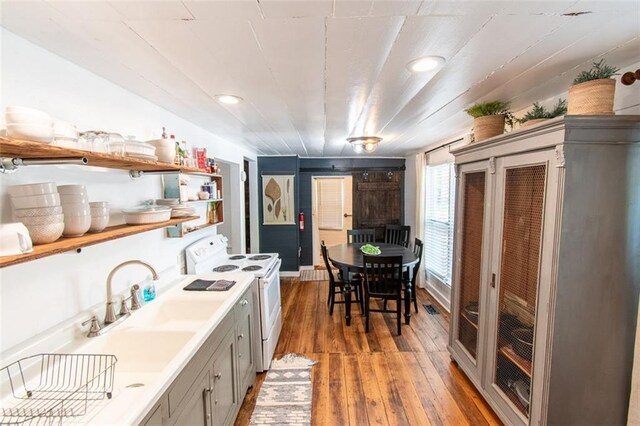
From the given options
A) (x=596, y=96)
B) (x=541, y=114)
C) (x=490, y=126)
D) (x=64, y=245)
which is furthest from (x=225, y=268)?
(x=596, y=96)

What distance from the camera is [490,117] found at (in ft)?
6.75

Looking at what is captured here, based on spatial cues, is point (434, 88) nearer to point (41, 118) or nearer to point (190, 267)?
point (41, 118)

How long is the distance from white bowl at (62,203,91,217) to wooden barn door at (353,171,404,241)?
4.61 metres

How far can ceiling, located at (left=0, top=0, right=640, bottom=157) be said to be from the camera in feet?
3.27

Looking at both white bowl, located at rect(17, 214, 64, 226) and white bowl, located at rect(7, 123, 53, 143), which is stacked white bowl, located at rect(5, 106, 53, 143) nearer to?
white bowl, located at rect(7, 123, 53, 143)

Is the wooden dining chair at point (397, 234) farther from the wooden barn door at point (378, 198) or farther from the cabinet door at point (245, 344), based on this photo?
the cabinet door at point (245, 344)

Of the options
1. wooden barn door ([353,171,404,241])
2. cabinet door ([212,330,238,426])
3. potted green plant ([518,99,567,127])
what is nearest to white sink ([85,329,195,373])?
cabinet door ([212,330,238,426])

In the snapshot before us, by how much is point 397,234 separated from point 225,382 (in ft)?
12.2

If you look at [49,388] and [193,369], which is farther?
[193,369]

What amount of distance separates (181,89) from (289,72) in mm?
720

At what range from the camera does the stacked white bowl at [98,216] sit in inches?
51.9

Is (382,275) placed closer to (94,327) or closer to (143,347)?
(143,347)

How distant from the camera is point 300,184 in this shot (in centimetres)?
553

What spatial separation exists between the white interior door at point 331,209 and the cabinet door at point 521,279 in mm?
3791
